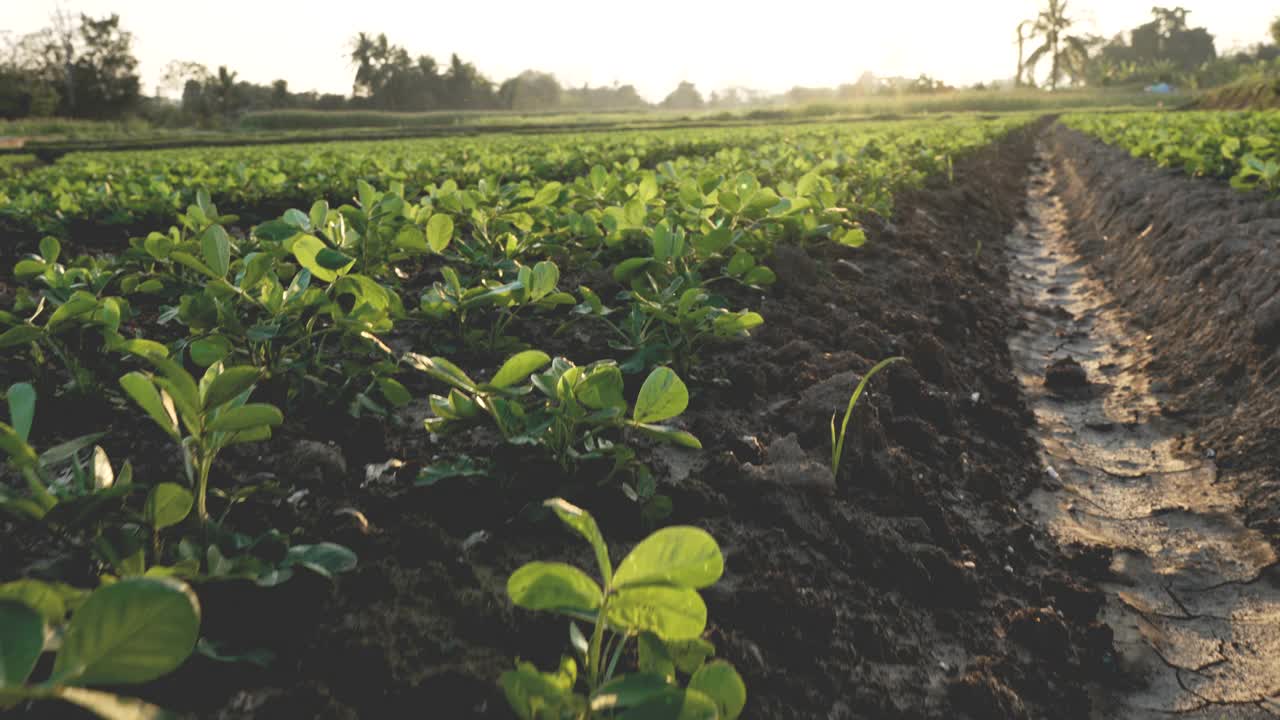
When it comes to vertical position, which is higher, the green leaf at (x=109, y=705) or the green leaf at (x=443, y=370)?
the green leaf at (x=443, y=370)

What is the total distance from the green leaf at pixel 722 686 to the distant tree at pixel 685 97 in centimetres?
10003

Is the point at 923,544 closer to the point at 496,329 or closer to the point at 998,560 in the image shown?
the point at 998,560

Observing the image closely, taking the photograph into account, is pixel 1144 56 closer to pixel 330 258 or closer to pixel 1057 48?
pixel 1057 48

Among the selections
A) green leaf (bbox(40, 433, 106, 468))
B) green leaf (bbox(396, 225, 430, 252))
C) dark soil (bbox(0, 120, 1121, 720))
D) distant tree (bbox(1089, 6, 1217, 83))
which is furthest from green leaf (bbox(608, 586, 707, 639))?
distant tree (bbox(1089, 6, 1217, 83))

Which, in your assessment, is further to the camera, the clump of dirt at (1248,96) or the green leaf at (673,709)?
the clump of dirt at (1248,96)

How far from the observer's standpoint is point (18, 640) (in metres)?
0.59

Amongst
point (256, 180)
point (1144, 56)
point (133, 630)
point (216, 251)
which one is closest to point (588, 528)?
point (133, 630)

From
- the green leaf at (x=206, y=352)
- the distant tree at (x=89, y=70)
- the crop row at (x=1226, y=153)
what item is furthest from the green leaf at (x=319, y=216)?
the distant tree at (x=89, y=70)

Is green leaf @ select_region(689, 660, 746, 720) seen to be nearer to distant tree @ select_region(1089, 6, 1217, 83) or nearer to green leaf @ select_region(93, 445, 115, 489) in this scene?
green leaf @ select_region(93, 445, 115, 489)

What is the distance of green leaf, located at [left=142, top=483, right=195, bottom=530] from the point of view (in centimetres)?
97

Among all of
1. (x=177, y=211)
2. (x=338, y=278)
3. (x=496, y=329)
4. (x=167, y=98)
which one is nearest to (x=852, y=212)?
(x=496, y=329)

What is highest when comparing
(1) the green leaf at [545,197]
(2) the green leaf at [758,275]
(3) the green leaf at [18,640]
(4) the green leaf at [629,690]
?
(1) the green leaf at [545,197]

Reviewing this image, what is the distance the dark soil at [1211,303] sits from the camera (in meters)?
2.46

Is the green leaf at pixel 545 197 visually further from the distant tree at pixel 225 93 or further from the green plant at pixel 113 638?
the distant tree at pixel 225 93
